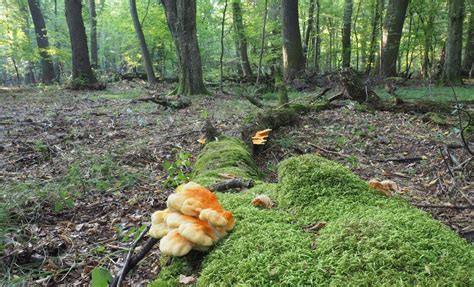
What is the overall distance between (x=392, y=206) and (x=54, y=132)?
670cm

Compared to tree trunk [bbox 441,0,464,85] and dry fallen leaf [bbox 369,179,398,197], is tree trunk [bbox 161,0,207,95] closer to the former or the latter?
tree trunk [bbox 441,0,464,85]

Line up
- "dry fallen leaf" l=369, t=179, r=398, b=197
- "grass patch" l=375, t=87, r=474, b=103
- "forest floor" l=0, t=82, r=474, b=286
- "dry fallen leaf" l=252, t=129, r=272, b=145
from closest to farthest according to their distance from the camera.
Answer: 1. "dry fallen leaf" l=369, t=179, r=398, b=197
2. "forest floor" l=0, t=82, r=474, b=286
3. "dry fallen leaf" l=252, t=129, r=272, b=145
4. "grass patch" l=375, t=87, r=474, b=103

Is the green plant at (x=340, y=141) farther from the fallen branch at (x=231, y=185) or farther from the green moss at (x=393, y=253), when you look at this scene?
the green moss at (x=393, y=253)

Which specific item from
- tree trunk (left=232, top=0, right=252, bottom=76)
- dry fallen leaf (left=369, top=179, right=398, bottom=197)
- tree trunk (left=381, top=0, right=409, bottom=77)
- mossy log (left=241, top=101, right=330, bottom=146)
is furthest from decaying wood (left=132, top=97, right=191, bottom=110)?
tree trunk (left=381, top=0, right=409, bottom=77)

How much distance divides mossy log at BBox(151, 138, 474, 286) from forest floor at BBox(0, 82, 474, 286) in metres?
0.81

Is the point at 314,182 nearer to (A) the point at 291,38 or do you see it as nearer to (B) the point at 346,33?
(A) the point at 291,38

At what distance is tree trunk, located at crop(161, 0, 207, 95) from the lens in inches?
458

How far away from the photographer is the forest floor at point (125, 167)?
2703 mm

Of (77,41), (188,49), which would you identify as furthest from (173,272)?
(77,41)

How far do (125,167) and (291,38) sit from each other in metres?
11.6

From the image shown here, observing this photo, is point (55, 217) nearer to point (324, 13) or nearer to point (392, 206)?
point (392, 206)

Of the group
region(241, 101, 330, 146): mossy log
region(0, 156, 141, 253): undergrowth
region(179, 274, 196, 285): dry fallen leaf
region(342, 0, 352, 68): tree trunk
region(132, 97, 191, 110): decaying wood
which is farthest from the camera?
region(342, 0, 352, 68): tree trunk

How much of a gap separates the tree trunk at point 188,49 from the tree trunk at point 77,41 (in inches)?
207

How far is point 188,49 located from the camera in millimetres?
12031
